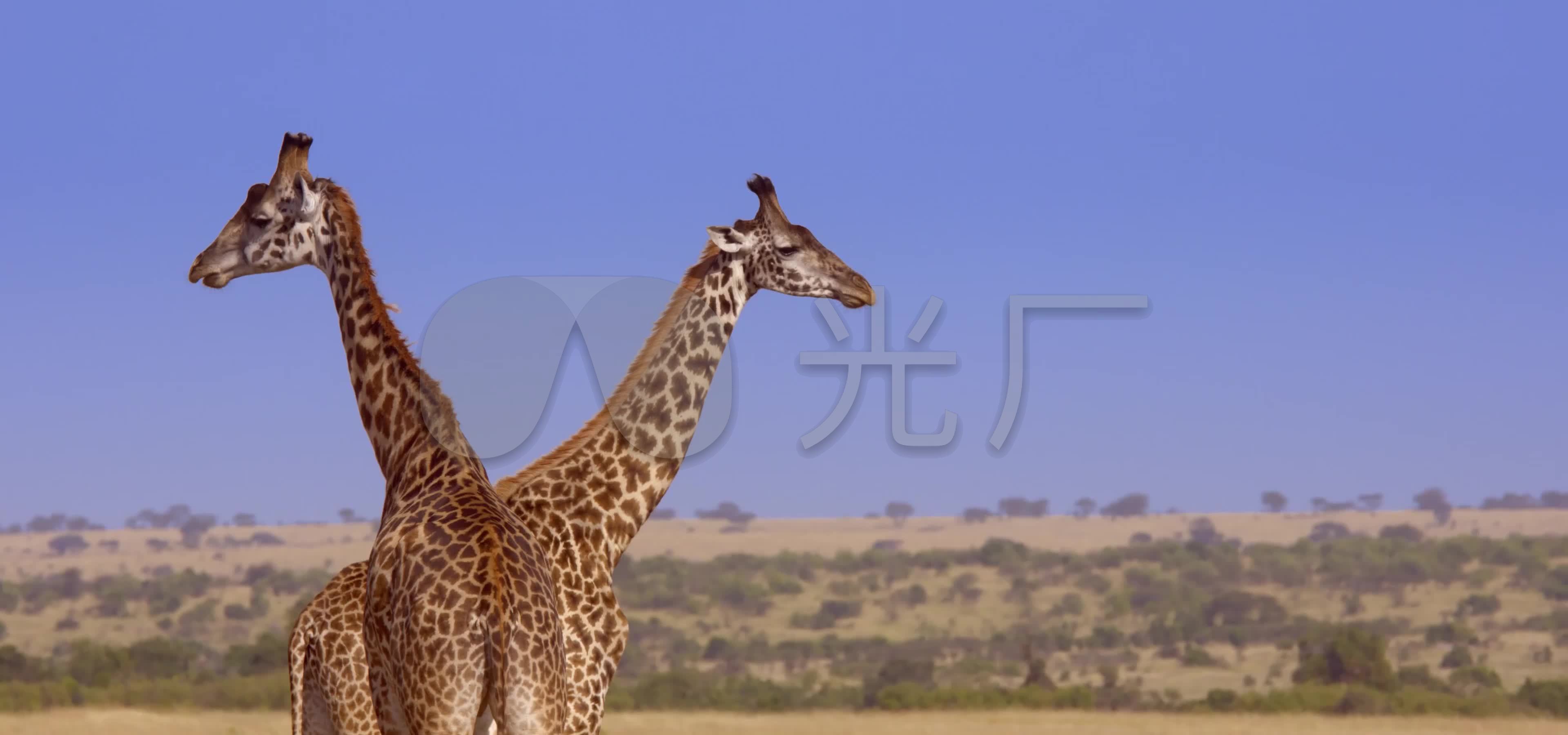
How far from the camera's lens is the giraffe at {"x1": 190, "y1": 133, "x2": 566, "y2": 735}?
7.46 meters

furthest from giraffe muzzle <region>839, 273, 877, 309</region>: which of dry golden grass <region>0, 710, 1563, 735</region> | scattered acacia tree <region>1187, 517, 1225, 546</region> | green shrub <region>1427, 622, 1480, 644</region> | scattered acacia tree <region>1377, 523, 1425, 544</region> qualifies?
scattered acacia tree <region>1187, 517, 1225, 546</region>

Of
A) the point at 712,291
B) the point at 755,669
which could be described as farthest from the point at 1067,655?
the point at 712,291

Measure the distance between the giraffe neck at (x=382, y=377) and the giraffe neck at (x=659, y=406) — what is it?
1.10m

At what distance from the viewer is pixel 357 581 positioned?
1008 centimetres

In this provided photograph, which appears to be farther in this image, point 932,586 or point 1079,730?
point 932,586

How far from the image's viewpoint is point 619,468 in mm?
10773

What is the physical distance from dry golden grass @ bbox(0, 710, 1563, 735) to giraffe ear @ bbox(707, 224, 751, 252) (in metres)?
20.9

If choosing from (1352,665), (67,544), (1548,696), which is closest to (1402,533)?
(1352,665)

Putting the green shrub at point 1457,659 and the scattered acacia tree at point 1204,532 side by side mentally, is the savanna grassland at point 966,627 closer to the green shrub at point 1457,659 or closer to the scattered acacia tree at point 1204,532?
the green shrub at point 1457,659

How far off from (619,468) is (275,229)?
2.69 metres

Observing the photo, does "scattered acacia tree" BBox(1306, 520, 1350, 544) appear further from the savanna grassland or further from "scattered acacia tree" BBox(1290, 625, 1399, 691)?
"scattered acacia tree" BBox(1290, 625, 1399, 691)

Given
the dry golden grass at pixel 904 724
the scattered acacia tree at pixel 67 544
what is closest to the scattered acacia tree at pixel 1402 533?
the dry golden grass at pixel 904 724

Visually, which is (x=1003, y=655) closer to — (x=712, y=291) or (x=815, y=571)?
(x=815, y=571)

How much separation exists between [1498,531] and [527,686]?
11142 centimetres
